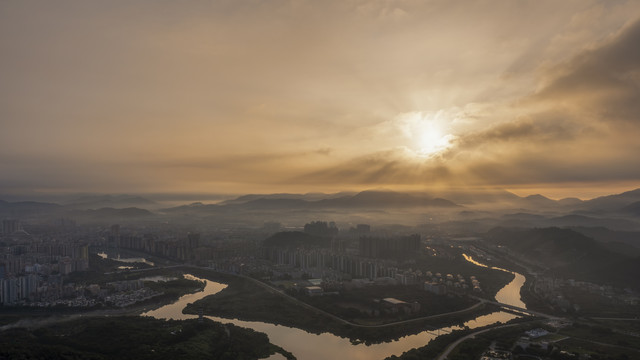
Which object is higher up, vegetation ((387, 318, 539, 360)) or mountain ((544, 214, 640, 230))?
mountain ((544, 214, 640, 230))

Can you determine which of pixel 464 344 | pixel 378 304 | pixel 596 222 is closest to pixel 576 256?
pixel 378 304

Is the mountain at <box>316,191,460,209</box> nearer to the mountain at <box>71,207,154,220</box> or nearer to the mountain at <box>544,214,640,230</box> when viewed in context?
the mountain at <box>544,214,640,230</box>

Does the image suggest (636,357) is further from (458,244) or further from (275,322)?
(458,244)

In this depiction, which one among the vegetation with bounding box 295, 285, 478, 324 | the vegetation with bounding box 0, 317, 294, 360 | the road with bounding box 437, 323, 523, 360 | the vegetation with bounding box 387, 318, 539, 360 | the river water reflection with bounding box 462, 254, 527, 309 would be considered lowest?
the river water reflection with bounding box 462, 254, 527, 309

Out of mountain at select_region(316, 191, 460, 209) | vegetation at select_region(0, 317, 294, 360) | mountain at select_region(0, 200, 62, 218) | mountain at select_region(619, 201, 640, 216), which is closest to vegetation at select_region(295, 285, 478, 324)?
vegetation at select_region(0, 317, 294, 360)

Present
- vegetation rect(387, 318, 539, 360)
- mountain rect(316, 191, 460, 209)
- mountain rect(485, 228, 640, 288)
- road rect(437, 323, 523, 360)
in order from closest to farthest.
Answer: vegetation rect(387, 318, 539, 360) < road rect(437, 323, 523, 360) < mountain rect(485, 228, 640, 288) < mountain rect(316, 191, 460, 209)

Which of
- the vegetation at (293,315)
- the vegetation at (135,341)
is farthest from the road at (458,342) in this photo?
the vegetation at (135,341)

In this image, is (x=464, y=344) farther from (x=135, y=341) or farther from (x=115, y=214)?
(x=115, y=214)

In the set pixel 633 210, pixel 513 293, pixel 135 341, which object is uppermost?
pixel 633 210

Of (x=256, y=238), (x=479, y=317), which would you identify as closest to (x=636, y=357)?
(x=479, y=317)

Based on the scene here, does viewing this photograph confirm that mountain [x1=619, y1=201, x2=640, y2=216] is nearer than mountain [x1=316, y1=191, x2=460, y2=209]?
Yes
